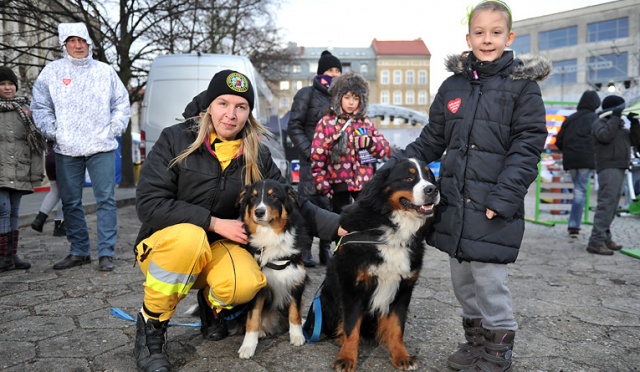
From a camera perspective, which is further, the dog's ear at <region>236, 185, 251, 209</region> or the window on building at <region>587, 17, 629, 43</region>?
the window on building at <region>587, 17, 629, 43</region>

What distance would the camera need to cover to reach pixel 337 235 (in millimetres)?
3000

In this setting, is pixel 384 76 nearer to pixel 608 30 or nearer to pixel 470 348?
pixel 608 30

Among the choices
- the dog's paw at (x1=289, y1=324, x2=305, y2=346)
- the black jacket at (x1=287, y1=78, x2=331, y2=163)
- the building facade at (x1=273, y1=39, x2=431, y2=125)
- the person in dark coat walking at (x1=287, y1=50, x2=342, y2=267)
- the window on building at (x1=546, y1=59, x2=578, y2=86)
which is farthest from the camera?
the building facade at (x1=273, y1=39, x2=431, y2=125)

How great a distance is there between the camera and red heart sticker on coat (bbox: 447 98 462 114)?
104 inches

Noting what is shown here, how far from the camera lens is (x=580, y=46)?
1810 inches

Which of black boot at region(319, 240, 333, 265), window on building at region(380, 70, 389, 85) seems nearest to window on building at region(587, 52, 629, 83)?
window on building at region(380, 70, 389, 85)

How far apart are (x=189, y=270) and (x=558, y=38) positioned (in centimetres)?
5394

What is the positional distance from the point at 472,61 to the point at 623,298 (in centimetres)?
278

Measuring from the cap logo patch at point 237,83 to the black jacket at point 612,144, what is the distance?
203 inches

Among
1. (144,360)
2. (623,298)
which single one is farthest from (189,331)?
(623,298)

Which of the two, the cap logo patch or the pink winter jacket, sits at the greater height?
the cap logo patch

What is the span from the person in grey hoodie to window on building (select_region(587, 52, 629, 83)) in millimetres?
43343

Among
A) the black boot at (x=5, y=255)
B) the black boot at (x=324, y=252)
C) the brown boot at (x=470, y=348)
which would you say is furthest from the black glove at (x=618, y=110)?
Answer: the black boot at (x=5, y=255)

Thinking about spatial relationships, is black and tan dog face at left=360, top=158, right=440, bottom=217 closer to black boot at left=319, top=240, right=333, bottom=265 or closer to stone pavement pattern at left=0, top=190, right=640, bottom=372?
stone pavement pattern at left=0, top=190, right=640, bottom=372
